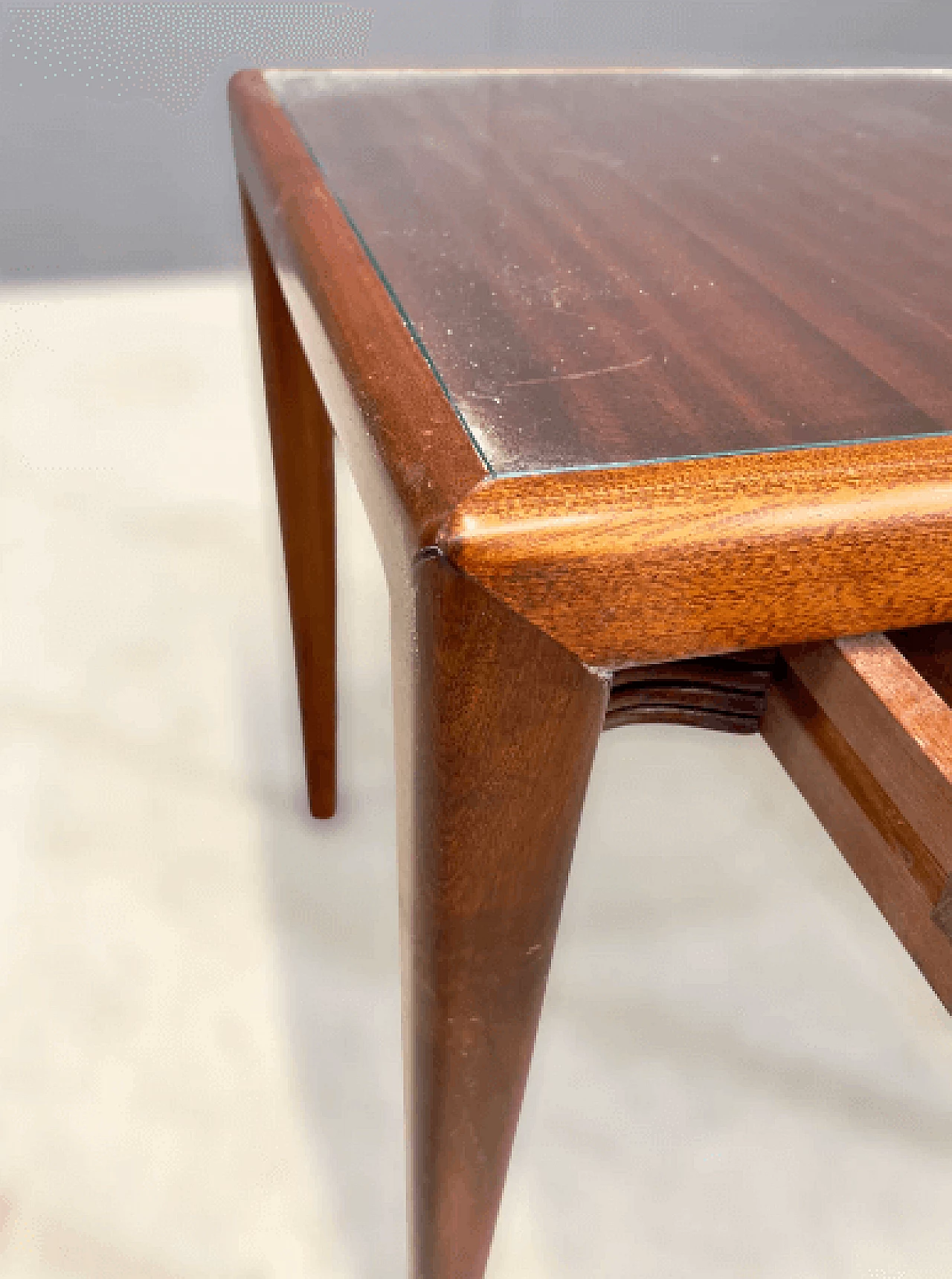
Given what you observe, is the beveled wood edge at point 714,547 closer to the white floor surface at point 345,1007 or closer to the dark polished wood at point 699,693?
the dark polished wood at point 699,693

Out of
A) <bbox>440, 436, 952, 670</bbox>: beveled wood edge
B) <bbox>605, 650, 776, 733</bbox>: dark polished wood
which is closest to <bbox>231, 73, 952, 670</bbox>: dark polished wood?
<bbox>440, 436, 952, 670</bbox>: beveled wood edge

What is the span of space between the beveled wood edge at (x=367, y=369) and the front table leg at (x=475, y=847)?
0.02 meters

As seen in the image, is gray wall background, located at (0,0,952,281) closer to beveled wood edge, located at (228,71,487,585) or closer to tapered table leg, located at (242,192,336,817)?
tapered table leg, located at (242,192,336,817)

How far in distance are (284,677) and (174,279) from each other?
3.68 feet

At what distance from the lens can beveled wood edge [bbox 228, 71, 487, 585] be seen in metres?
0.25

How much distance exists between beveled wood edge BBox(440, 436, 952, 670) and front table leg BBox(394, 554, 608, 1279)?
0.01 m

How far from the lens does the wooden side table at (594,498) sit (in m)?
0.25

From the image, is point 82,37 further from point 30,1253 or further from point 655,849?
point 30,1253

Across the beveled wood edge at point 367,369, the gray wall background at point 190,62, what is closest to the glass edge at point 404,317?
the beveled wood edge at point 367,369

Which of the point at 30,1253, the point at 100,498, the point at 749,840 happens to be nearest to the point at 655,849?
the point at 749,840

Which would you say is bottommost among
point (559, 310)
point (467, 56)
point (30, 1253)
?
point (30, 1253)

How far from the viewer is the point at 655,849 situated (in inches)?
32.3

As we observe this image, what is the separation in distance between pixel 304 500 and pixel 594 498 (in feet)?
1.55

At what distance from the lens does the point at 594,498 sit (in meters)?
0.25
